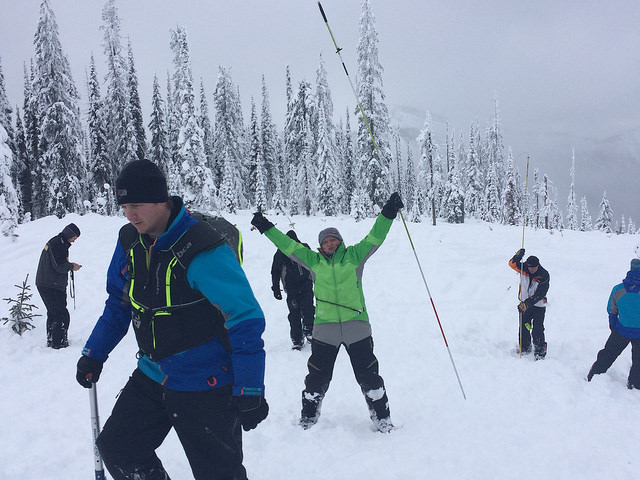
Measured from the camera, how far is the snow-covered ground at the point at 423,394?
4.20 meters

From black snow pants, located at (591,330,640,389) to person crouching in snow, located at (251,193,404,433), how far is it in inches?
158

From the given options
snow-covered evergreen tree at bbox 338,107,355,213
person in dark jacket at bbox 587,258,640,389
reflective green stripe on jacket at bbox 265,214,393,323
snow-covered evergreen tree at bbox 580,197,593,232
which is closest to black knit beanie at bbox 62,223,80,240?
reflective green stripe on jacket at bbox 265,214,393,323

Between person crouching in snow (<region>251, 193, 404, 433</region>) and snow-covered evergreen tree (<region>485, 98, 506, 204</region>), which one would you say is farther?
snow-covered evergreen tree (<region>485, 98, 506, 204</region>)

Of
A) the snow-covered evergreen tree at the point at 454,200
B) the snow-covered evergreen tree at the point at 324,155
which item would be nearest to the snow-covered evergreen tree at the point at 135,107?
the snow-covered evergreen tree at the point at 324,155

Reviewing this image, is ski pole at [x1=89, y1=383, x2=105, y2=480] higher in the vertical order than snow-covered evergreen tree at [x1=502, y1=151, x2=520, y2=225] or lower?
lower

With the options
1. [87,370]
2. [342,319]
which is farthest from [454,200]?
→ [87,370]

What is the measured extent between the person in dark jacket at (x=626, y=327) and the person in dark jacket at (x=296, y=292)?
16.4 feet

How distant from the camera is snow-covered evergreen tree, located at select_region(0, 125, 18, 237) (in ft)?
44.9

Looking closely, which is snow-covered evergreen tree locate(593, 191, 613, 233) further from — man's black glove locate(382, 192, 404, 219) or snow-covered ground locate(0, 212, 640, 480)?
man's black glove locate(382, 192, 404, 219)

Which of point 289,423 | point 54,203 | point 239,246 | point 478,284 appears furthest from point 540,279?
point 54,203

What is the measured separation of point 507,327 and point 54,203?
96.9 feet

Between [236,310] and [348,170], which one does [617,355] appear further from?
[348,170]

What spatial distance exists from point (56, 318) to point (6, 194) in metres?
10.9

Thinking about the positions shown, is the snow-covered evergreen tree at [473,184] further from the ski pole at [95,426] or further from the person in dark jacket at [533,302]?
the ski pole at [95,426]
